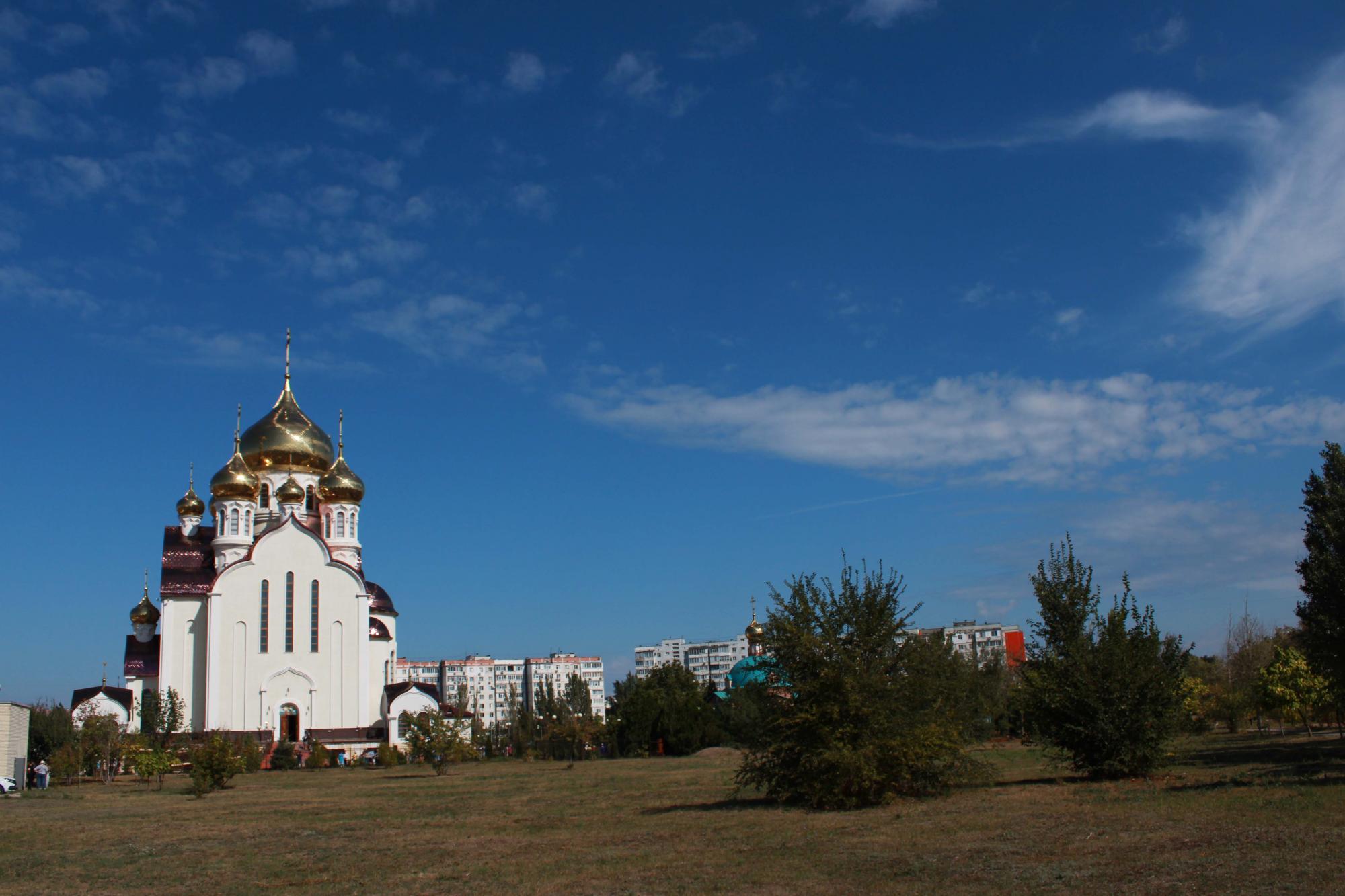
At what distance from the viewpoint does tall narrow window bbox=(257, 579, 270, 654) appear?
51.6 metres

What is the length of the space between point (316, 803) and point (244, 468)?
119ft

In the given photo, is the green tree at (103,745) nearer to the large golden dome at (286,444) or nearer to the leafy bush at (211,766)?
the leafy bush at (211,766)

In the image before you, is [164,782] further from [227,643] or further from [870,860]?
[870,860]

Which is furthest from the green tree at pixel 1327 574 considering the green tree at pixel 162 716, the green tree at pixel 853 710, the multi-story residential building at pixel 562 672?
the multi-story residential building at pixel 562 672

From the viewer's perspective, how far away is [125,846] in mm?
15516

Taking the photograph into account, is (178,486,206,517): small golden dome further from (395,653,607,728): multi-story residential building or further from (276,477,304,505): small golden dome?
(395,653,607,728): multi-story residential building

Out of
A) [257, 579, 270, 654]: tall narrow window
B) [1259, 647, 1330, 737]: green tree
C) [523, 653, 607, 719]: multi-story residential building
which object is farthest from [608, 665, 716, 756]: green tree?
[523, 653, 607, 719]: multi-story residential building

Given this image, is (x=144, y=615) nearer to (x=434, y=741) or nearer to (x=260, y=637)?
(x=260, y=637)

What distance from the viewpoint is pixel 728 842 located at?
13102 millimetres

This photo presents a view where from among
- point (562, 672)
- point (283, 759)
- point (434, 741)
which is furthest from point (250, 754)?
point (562, 672)

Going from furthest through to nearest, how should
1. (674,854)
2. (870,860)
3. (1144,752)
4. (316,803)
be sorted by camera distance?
(316,803)
(1144,752)
(674,854)
(870,860)

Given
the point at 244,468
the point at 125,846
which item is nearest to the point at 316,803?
the point at 125,846

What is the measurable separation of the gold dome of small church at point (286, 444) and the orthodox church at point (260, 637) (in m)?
1.44

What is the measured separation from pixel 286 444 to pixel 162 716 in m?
16.8
